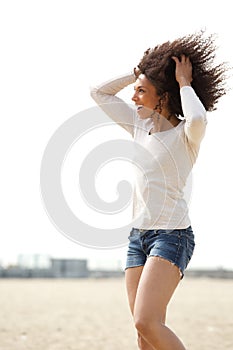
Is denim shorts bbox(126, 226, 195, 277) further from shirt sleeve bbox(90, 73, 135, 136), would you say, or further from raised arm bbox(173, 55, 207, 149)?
shirt sleeve bbox(90, 73, 135, 136)

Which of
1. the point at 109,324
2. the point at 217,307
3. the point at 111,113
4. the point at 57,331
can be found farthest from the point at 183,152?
the point at 217,307

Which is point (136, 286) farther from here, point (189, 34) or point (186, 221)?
point (189, 34)

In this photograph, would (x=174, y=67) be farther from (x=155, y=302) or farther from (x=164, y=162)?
(x=155, y=302)

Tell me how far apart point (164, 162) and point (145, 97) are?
41cm

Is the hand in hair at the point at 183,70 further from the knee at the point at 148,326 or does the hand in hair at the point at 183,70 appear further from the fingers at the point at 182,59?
the knee at the point at 148,326

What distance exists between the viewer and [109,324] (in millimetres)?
9398

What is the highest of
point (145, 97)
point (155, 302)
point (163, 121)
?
point (145, 97)

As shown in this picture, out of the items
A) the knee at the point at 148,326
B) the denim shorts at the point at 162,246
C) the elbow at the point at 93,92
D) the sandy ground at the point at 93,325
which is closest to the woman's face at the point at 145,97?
the elbow at the point at 93,92

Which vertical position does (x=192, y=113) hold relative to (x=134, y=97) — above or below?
below

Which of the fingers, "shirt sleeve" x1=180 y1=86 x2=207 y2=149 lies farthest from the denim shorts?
the fingers

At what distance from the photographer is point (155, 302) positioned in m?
2.97

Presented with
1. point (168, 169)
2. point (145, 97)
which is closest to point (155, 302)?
point (168, 169)

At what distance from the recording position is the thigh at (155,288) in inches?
117

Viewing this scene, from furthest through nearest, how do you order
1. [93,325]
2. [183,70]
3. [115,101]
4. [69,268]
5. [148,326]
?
1. [69,268]
2. [93,325]
3. [115,101]
4. [183,70]
5. [148,326]
